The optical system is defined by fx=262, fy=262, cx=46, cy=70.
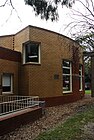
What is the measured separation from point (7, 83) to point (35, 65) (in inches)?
85.9

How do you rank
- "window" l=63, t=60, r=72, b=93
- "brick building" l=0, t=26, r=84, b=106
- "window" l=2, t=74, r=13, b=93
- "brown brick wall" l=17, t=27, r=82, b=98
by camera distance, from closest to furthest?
"window" l=2, t=74, r=13, b=93 < "brick building" l=0, t=26, r=84, b=106 < "brown brick wall" l=17, t=27, r=82, b=98 < "window" l=63, t=60, r=72, b=93

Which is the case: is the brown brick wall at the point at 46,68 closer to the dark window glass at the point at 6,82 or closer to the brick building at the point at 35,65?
→ the brick building at the point at 35,65

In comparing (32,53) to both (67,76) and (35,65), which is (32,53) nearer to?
(35,65)

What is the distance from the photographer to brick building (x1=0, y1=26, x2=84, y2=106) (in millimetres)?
17031

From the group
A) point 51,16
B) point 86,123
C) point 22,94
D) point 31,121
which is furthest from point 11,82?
point 51,16

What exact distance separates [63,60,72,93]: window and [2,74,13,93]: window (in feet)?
16.7

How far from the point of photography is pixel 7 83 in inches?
672

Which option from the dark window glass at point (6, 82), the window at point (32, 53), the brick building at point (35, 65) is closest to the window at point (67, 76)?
the brick building at point (35, 65)

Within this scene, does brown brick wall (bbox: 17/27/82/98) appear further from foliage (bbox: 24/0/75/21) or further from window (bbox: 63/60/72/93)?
foliage (bbox: 24/0/75/21)

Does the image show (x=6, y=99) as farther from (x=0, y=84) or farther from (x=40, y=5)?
(x=40, y=5)

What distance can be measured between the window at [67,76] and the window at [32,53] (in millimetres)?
3801

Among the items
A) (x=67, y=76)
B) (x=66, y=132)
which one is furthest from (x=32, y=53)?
(x=66, y=132)

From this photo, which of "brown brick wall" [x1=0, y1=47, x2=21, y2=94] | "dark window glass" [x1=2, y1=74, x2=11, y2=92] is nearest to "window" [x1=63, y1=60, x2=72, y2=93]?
"brown brick wall" [x1=0, y1=47, x2=21, y2=94]

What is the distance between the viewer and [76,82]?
920 inches
